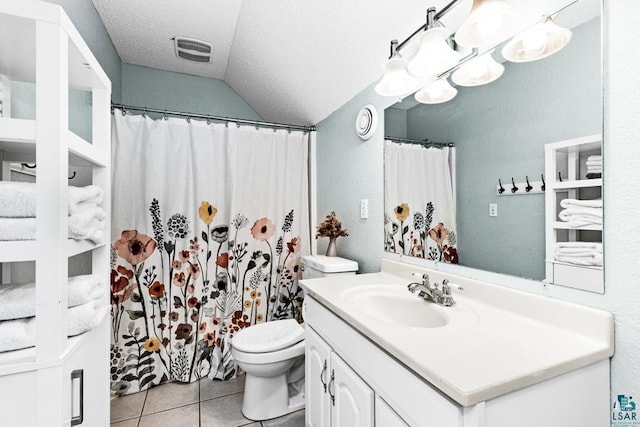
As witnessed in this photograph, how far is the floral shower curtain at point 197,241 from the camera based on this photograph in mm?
1918

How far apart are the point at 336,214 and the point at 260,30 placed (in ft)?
4.29

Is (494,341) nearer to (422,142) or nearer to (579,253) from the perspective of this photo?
(579,253)

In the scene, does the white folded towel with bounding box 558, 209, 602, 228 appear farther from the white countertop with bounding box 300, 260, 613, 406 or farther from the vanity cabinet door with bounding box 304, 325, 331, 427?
the vanity cabinet door with bounding box 304, 325, 331, 427

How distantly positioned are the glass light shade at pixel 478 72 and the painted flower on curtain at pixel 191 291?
1.53 meters

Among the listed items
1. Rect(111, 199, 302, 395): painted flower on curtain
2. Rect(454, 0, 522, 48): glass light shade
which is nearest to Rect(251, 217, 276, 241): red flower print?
Rect(111, 199, 302, 395): painted flower on curtain

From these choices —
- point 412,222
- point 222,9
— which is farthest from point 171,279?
point 222,9

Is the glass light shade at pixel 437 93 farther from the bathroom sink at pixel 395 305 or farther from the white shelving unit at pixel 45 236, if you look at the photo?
the white shelving unit at pixel 45 236

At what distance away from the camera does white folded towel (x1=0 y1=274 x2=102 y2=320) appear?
735 mm

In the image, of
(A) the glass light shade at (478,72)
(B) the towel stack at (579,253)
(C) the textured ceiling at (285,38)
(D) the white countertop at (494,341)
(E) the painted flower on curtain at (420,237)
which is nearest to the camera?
(D) the white countertop at (494,341)

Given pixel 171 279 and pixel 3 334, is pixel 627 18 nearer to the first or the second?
pixel 3 334

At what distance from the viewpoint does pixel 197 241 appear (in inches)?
81.5

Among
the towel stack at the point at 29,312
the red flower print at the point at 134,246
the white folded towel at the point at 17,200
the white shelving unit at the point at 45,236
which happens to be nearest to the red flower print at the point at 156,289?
the red flower print at the point at 134,246

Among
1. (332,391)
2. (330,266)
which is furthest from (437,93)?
(332,391)

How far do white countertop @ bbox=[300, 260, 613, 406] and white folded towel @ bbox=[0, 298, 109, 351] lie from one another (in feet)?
2.52
